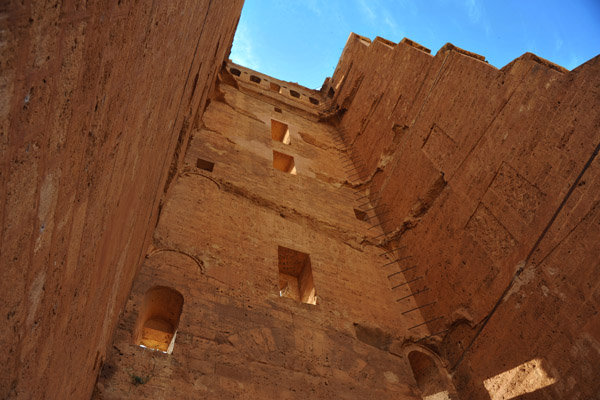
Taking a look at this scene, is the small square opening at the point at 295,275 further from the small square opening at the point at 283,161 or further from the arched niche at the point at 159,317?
the small square opening at the point at 283,161

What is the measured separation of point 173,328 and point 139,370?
1.21 meters

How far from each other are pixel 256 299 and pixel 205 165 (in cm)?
345

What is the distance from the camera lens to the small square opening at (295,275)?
6.92 meters

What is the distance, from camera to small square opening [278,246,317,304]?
6.92 metres

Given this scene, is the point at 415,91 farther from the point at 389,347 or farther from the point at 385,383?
the point at 385,383

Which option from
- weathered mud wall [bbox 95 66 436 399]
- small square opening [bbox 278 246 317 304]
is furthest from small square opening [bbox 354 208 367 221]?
small square opening [bbox 278 246 317 304]

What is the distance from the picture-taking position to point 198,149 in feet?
27.9

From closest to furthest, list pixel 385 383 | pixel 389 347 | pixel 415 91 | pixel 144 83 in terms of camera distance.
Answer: pixel 144 83 → pixel 385 383 → pixel 389 347 → pixel 415 91

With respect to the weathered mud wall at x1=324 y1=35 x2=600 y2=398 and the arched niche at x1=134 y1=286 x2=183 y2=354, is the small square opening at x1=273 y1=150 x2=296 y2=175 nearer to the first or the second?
the weathered mud wall at x1=324 y1=35 x2=600 y2=398

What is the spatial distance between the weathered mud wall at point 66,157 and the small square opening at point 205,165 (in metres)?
5.19

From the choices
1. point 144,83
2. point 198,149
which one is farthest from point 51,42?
point 198,149

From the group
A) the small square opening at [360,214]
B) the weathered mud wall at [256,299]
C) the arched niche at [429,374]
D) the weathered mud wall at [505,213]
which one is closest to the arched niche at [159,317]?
the weathered mud wall at [256,299]

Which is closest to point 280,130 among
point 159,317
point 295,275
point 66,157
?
point 295,275

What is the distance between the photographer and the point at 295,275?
7.48 m
